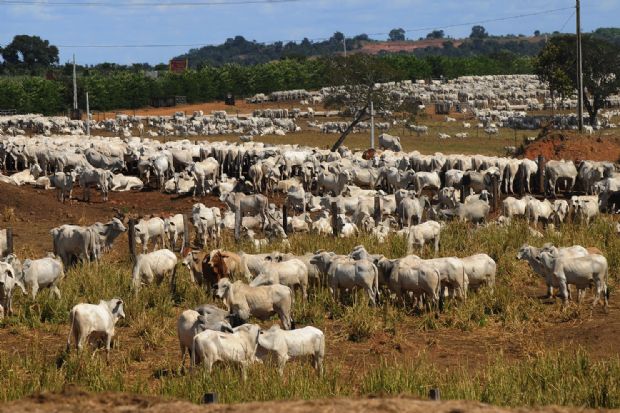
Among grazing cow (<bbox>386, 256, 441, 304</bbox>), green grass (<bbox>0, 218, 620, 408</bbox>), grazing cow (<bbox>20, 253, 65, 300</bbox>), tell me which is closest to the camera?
green grass (<bbox>0, 218, 620, 408</bbox>)

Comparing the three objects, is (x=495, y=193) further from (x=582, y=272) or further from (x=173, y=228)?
(x=582, y=272)

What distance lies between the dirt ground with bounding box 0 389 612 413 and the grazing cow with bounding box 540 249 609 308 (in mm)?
8082

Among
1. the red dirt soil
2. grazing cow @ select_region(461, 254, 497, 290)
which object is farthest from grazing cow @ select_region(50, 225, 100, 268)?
the red dirt soil

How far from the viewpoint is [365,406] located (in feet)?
38.7

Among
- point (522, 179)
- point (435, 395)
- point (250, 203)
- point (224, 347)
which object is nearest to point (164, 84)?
point (522, 179)

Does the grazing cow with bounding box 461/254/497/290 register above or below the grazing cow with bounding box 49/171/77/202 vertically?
below

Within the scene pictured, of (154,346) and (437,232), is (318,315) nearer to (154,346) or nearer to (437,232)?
(154,346)

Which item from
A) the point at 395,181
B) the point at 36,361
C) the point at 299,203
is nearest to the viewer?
the point at 36,361

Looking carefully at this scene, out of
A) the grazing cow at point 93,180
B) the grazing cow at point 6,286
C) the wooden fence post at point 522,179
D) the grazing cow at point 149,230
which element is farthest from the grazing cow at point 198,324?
the wooden fence post at point 522,179

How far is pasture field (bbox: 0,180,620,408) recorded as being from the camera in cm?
1410

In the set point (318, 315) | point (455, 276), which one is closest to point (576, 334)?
point (455, 276)

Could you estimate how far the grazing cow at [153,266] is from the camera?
21469 millimetres

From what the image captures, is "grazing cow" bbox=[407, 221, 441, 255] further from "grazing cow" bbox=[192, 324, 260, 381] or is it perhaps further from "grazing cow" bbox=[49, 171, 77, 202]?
"grazing cow" bbox=[49, 171, 77, 202]

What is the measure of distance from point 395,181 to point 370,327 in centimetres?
2088
